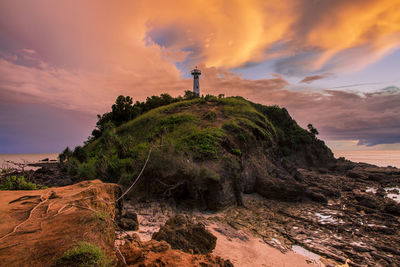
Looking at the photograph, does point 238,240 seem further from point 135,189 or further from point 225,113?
point 225,113

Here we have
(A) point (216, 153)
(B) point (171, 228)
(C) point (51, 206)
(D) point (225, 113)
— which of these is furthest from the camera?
(D) point (225, 113)

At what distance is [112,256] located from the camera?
3.38 meters

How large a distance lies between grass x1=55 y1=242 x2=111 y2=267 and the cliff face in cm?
840

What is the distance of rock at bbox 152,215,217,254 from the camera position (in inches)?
213

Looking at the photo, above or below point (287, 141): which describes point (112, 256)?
below

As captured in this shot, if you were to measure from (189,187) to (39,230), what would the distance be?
8.45 metres

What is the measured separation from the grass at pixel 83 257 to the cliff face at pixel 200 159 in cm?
840

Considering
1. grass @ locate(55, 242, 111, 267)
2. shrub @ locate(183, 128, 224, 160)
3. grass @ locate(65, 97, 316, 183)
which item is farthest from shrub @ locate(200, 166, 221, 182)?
grass @ locate(55, 242, 111, 267)

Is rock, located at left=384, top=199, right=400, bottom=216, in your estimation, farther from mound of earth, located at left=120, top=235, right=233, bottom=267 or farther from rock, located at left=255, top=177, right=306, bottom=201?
mound of earth, located at left=120, top=235, right=233, bottom=267

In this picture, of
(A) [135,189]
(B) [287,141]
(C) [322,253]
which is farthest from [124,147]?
(B) [287,141]

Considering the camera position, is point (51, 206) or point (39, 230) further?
point (51, 206)

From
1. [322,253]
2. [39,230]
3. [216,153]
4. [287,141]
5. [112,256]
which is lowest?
[322,253]

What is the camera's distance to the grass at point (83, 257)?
2613mm

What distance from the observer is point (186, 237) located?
5641 mm
